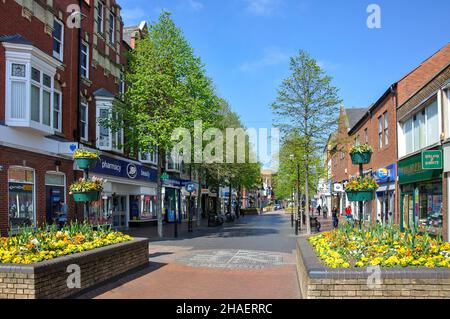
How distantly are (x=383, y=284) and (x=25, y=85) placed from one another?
15.1 metres

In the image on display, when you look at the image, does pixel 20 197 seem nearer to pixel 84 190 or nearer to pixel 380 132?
pixel 84 190

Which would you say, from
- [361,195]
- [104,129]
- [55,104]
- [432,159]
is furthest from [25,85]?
[432,159]

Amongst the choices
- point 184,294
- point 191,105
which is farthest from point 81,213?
point 184,294

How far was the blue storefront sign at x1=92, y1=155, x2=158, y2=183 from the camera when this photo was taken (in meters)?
25.5

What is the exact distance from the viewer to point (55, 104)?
20938 millimetres

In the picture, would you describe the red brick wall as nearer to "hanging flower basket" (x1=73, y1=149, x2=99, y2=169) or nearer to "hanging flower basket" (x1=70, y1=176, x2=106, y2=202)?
"hanging flower basket" (x1=73, y1=149, x2=99, y2=169)

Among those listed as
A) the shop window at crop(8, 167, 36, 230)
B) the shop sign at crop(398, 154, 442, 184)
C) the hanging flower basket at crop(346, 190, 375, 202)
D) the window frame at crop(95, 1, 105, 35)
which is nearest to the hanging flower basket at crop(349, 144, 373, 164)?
the hanging flower basket at crop(346, 190, 375, 202)

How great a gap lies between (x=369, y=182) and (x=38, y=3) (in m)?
15.5

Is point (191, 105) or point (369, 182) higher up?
point (191, 105)

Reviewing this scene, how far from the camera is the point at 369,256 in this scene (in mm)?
7656

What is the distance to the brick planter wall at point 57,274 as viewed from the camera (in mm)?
6992

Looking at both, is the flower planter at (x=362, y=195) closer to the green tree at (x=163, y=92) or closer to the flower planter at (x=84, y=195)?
the flower planter at (x=84, y=195)
